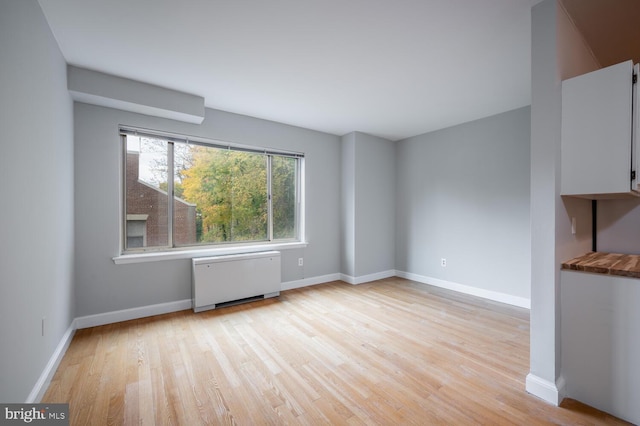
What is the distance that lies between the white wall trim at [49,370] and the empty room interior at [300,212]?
0.02 meters

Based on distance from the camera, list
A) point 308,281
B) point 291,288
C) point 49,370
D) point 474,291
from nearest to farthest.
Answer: point 49,370, point 474,291, point 291,288, point 308,281

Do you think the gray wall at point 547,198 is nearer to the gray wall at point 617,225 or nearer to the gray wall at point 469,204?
the gray wall at point 617,225

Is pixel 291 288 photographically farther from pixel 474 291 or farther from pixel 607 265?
pixel 607 265

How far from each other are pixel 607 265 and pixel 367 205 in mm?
3104

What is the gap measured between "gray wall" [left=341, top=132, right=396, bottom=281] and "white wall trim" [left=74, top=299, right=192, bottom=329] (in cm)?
259

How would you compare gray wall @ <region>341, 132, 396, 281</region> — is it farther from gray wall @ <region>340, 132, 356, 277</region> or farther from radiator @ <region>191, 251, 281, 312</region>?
radiator @ <region>191, 251, 281, 312</region>

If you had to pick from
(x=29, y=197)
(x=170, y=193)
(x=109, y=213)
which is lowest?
(x=109, y=213)

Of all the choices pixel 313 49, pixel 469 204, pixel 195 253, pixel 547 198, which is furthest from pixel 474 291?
pixel 195 253

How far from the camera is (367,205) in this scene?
15.1 feet

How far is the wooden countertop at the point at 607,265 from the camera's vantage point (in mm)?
1567

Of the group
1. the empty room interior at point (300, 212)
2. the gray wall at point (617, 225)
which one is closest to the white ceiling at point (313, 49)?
the empty room interior at point (300, 212)

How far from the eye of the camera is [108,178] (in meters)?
2.86

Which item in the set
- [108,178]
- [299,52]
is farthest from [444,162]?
[108,178]

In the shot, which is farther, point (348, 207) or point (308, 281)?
point (348, 207)
